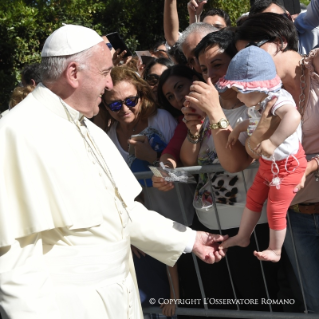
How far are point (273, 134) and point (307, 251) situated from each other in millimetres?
1087

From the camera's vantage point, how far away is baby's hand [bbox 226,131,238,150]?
10.2ft

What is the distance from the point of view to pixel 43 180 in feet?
8.45

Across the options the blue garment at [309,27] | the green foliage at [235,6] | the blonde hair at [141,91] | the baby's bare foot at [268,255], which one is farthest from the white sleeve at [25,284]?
the green foliage at [235,6]

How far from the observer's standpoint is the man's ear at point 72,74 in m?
2.85

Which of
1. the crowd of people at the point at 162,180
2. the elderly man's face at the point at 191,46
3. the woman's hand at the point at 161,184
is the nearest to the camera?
the crowd of people at the point at 162,180

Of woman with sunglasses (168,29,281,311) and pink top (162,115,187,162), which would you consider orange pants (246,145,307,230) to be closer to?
woman with sunglasses (168,29,281,311)

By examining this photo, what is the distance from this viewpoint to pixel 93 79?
2908 mm

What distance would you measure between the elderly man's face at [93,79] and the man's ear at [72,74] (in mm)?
23

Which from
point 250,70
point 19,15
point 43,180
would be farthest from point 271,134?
point 19,15

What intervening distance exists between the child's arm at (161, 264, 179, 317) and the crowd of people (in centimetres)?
2

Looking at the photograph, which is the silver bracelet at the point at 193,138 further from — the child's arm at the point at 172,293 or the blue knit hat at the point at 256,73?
the child's arm at the point at 172,293

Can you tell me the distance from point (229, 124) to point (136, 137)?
0.91 m

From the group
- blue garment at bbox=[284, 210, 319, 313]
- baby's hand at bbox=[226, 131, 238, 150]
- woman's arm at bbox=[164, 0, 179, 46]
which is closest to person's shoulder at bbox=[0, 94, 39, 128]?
baby's hand at bbox=[226, 131, 238, 150]

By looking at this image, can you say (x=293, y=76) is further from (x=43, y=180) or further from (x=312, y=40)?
(x=43, y=180)
